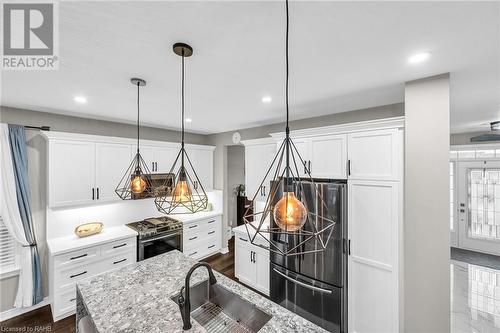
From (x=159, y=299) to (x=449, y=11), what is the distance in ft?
8.34

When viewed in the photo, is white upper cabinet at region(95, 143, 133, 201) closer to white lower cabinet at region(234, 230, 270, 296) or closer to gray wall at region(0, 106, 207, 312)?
gray wall at region(0, 106, 207, 312)

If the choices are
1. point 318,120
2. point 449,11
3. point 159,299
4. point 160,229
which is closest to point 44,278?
point 160,229

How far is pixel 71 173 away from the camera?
2900mm

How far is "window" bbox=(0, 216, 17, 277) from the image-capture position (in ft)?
8.72

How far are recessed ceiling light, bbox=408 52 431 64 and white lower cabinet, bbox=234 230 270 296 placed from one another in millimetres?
2755

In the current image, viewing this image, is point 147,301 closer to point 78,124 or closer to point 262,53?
point 262,53

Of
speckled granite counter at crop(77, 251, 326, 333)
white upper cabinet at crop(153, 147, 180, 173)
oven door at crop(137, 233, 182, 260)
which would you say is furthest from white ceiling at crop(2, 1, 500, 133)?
oven door at crop(137, 233, 182, 260)

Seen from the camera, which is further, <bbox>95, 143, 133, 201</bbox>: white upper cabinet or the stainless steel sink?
<bbox>95, 143, 133, 201</bbox>: white upper cabinet

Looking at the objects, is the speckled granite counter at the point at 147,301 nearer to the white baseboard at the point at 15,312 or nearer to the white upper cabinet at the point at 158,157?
the white baseboard at the point at 15,312

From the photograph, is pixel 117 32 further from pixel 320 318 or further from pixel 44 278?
pixel 44 278

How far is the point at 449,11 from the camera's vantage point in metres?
1.07

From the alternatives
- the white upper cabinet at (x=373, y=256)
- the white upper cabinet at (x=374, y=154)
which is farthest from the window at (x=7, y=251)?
the white upper cabinet at (x=374, y=154)

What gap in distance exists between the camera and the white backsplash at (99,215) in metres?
2.98

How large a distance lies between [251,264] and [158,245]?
5.34 ft
